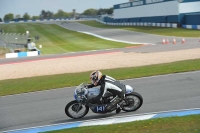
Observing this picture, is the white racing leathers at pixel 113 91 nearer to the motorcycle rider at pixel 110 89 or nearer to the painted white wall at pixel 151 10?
the motorcycle rider at pixel 110 89

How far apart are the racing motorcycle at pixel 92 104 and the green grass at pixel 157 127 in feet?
5.68

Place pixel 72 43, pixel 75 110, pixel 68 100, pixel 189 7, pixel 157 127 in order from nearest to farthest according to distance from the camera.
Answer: pixel 157 127 < pixel 75 110 < pixel 68 100 < pixel 72 43 < pixel 189 7

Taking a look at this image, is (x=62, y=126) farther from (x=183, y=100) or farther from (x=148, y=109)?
(x=183, y=100)

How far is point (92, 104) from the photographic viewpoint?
1121 cm

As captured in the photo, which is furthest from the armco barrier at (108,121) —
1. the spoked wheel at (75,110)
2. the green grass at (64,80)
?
the green grass at (64,80)

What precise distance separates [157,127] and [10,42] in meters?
38.8

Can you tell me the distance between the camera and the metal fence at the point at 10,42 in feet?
142

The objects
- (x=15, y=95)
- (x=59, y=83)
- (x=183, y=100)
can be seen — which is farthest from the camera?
(x=59, y=83)

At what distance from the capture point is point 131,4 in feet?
306

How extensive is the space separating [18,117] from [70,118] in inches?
71.7

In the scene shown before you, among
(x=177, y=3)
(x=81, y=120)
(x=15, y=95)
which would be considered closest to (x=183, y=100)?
(x=81, y=120)

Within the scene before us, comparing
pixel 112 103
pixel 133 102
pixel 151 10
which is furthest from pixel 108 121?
pixel 151 10

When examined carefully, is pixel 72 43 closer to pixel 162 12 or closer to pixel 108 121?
pixel 162 12

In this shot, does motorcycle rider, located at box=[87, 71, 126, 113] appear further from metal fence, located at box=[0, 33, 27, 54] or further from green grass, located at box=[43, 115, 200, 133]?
metal fence, located at box=[0, 33, 27, 54]
